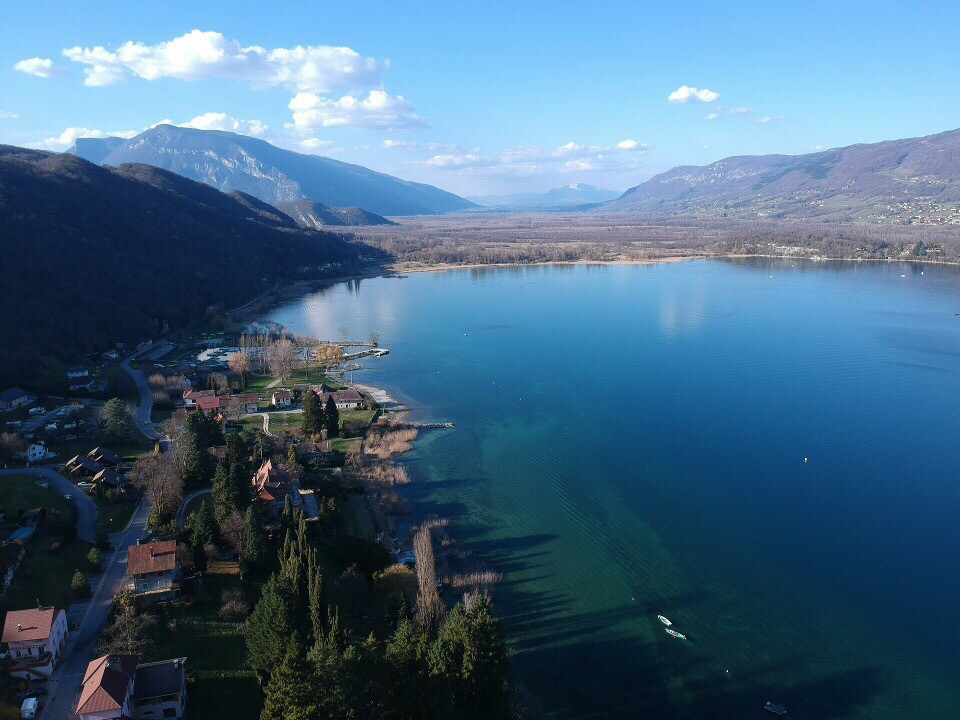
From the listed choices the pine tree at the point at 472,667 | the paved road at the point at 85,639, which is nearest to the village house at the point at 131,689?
the paved road at the point at 85,639

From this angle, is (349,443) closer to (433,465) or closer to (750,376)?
(433,465)

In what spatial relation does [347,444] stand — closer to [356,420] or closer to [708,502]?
[356,420]

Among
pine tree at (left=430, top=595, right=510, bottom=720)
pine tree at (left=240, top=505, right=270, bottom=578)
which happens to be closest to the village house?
pine tree at (left=240, top=505, right=270, bottom=578)

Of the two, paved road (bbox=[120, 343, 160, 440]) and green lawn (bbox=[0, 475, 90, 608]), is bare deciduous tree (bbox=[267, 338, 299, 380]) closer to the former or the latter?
paved road (bbox=[120, 343, 160, 440])

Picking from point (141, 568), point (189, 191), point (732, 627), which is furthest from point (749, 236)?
point (141, 568)

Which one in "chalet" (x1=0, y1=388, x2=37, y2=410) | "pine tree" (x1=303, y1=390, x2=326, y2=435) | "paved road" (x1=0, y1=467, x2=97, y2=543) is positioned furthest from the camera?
"chalet" (x1=0, y1=388, x2=37, y2=410)

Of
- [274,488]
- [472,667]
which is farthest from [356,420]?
[472,667]
